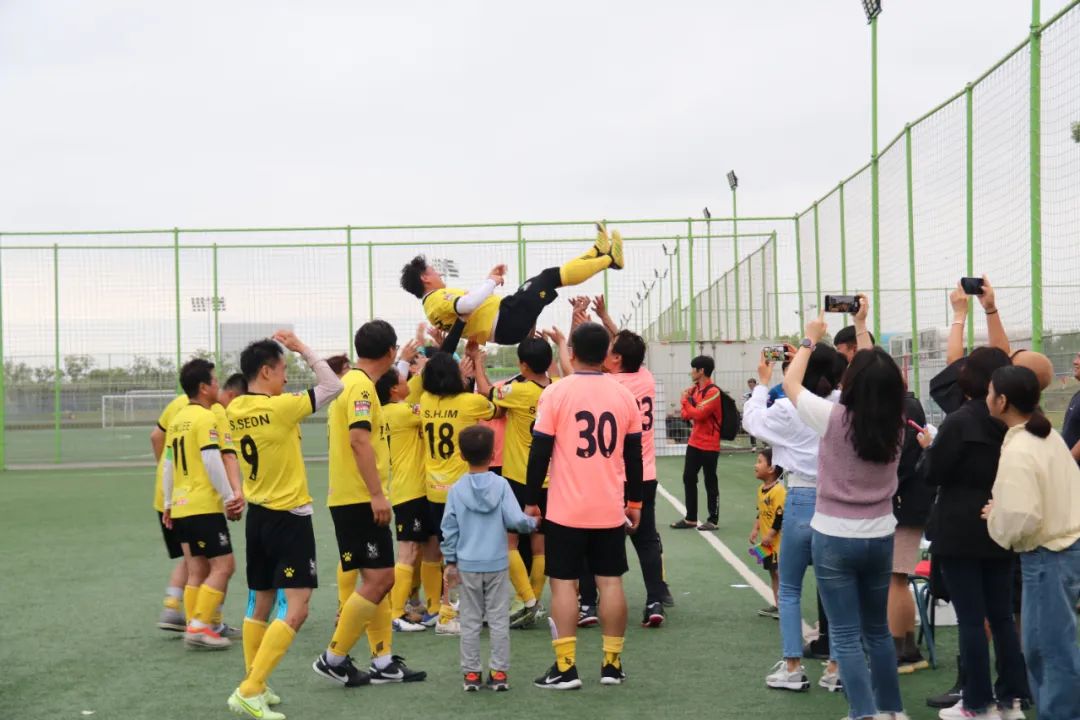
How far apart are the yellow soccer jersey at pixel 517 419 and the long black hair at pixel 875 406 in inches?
124

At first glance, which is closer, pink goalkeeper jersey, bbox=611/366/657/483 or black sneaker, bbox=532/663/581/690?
black sneaker, bbox=532/663/581/690

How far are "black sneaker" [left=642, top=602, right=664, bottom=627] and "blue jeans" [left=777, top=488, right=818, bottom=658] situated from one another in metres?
1.74

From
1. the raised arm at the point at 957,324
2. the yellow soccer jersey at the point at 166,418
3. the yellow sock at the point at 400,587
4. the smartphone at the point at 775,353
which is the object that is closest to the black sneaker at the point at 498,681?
the yellow sock at the point at 400,587

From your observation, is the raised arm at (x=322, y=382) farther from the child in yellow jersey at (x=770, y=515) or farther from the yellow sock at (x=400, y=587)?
the child in yellow jersey at (x=770, y=515)

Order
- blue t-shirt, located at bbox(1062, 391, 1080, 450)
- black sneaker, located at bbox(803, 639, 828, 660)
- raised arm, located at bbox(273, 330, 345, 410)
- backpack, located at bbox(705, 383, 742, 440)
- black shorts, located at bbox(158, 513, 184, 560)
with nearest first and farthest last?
raised arm, located at bbox(273, 330, 345, 410), black sneaker, located at bbox(803, 639, 828, 660), blue t-shirt, located at bbox(1062, 391, 1080, 450), black shorts, located at bbox(158, 513, 184, 560), backpack, located at bbox(705, 383, 742, 440)

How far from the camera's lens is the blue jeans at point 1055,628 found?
191 inches

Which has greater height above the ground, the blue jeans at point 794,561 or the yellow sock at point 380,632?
the blue jeans at point 794,561

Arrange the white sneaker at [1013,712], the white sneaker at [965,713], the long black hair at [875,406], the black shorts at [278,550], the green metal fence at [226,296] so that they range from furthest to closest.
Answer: the green metal fence at [226,296] < the black shorts at [278,550] < the white sneaker at [1013,712] < the white sneaker at [965,713] < the long black hair at [875,406]

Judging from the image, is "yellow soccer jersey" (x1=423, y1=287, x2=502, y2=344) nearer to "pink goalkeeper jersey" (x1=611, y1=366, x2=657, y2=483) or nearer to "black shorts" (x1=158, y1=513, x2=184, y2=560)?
"pink goalkeeper jersey" (x1=611, y1=366, x2=657, y2=483)

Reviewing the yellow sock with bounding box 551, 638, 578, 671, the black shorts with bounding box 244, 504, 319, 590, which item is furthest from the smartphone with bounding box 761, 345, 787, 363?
the black shorts with bounding box 244, 504, 319, 590

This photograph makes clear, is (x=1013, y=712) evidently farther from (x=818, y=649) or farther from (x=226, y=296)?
(x=226, y=296)

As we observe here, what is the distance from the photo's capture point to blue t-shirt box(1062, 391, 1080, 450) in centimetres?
763

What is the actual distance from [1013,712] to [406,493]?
4.17 meters

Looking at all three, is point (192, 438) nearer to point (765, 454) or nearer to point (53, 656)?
point (53, 656)
